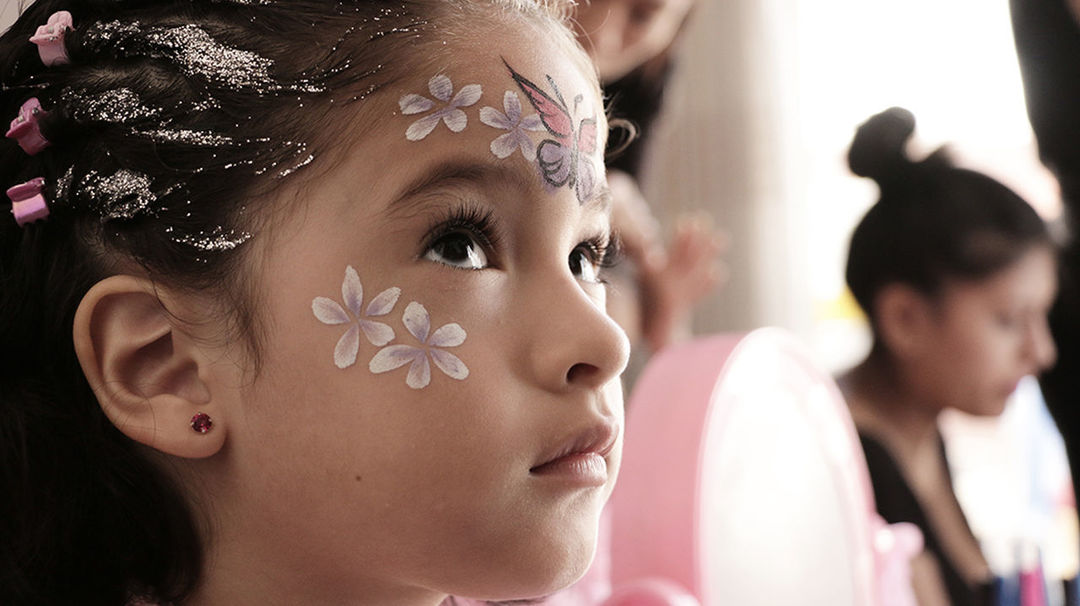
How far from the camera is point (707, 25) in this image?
48.5 inches

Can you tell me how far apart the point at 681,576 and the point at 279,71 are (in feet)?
1.17

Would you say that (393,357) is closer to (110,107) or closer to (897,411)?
(110,107)

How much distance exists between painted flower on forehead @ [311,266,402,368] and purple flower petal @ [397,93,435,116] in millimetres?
77

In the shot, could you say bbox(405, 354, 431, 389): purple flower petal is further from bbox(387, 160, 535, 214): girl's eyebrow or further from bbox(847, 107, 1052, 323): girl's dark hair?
bbox(847, 107, 1052, 323): girl's dark hair

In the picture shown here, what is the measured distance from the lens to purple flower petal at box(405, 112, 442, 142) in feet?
1.57

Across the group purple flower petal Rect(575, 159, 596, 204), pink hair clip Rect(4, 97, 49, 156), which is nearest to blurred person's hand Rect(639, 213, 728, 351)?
purple flower petal Rect(575, 159, 596, 204)

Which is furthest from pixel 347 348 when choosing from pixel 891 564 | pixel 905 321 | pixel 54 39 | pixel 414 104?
pixel 905 321

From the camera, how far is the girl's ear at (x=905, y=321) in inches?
44.6

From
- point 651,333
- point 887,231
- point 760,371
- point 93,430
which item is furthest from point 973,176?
point 93,430

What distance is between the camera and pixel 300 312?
1.54ft

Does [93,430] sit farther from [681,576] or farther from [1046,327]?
[1046,327]

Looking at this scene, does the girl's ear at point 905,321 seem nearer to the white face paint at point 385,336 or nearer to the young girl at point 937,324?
the young girl at point 937,324

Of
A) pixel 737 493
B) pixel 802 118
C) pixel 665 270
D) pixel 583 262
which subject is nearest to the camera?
pixel 583 262

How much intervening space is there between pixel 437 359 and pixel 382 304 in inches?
1.3
